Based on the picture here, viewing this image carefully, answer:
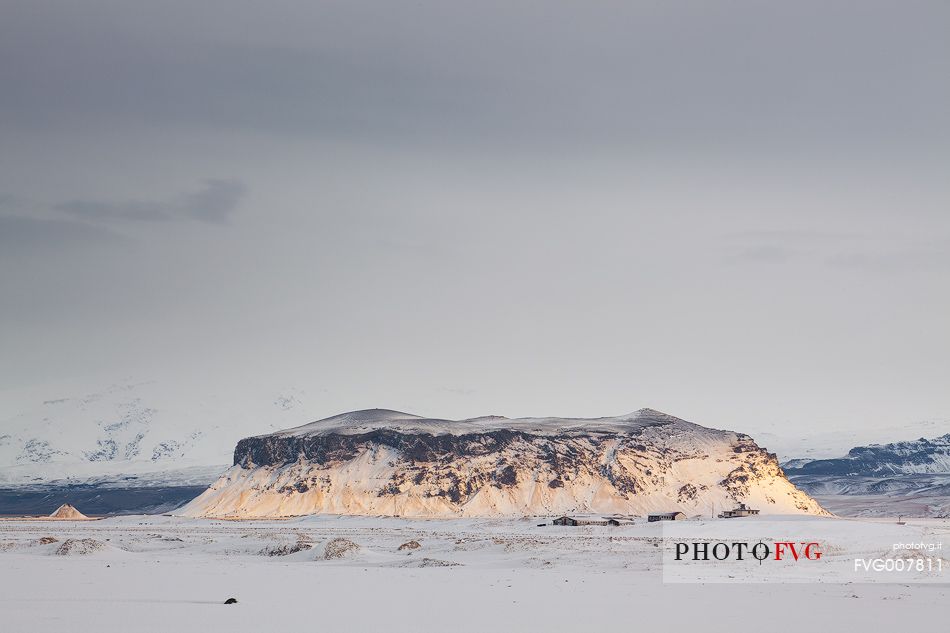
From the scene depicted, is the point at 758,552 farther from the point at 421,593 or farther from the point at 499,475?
the point at 499,475

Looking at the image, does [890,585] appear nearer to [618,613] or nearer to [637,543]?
[618,613]

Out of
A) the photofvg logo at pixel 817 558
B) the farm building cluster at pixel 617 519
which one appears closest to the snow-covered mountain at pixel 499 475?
the farm building cluster at pixel 617 519

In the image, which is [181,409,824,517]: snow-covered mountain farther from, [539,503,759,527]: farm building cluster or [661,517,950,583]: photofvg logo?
[661,517,950,583]: photofvg logo

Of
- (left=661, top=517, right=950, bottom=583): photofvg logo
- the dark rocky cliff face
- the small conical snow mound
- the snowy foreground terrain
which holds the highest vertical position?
the dark rocky cliff face

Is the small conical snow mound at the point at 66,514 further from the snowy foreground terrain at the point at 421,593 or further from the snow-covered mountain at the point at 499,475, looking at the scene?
the snowy foreground terrain at the point at 421,593

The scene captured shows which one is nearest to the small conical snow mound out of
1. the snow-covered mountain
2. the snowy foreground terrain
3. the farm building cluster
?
the snow-covered mountain


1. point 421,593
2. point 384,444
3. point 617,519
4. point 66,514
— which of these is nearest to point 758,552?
point 421,593
